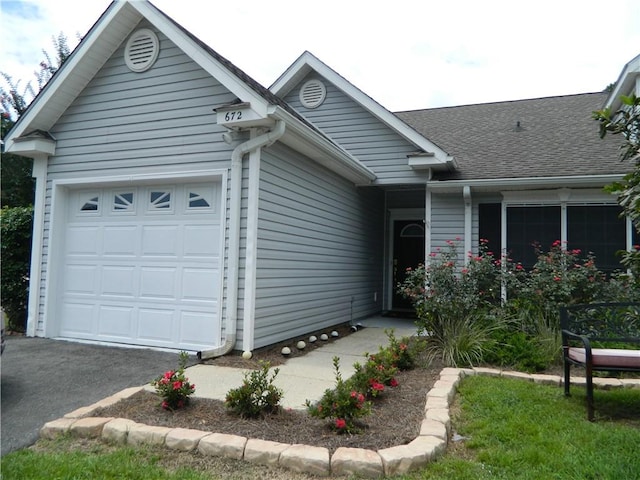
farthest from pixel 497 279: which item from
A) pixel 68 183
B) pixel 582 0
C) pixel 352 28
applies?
pixel 68 183

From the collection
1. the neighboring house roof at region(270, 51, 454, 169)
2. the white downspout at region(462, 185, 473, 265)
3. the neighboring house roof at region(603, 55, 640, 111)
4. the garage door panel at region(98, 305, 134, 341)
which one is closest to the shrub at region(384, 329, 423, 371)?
the white downspout at region(462, 185, 473, 265)

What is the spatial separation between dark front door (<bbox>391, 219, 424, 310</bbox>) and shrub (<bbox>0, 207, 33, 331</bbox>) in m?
8.31

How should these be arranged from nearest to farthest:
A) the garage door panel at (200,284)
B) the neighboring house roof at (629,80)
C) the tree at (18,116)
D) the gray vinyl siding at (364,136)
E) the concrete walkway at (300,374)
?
the concrete walkway at (300,374), the garage door panel at (200,284), the neighboring house roof at (629,80), the gray vinyl siding at (364,136), the tree at (18,116)

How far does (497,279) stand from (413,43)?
8854 mm

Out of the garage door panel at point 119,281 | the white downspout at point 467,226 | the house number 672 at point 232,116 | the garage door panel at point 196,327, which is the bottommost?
the garage door panel at point 196,327

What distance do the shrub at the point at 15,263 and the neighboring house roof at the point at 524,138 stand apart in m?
8.09

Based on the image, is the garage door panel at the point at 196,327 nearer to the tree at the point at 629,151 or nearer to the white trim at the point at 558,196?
the tree at the point at 629,151

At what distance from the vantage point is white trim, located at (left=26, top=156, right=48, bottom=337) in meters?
7.09

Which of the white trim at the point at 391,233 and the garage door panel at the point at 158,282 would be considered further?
the white trim at the point at 391,233

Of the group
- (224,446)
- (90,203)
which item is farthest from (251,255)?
(90,203)

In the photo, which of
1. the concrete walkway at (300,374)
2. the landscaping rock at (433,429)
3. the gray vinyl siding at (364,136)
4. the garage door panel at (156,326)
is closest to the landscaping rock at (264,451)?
the concrete walkway at (300,374)

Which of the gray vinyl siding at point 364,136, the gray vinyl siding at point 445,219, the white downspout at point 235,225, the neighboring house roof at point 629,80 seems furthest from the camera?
the gray vinyl siding at point 364,136

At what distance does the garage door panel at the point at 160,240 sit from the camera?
6516 millimetres

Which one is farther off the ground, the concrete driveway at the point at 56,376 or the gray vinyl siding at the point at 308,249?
the gray vinyl siding at the point at 308,249
